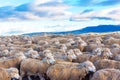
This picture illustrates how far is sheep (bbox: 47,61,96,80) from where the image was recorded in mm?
16094

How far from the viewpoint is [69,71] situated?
53.7 feet

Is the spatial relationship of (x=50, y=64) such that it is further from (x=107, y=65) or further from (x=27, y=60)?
(x=107, y=65)

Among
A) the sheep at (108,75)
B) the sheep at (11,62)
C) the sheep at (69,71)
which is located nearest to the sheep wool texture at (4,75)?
the sheep at (69,71)

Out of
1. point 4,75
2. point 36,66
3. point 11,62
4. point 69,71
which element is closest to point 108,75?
point 69,71

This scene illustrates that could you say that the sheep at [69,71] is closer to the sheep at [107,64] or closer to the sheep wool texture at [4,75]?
the sheep at [107,64]

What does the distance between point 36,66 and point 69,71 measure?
3.14m

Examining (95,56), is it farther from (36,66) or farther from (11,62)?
(11,62)

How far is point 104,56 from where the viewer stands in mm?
20391

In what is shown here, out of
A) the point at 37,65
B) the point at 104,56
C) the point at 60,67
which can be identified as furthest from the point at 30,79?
the point at 104,56

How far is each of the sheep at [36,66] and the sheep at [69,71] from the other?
1.94m

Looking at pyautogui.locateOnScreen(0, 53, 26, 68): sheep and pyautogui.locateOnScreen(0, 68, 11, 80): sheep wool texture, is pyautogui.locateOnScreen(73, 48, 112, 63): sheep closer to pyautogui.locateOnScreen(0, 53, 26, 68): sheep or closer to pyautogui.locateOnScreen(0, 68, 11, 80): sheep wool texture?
pyautogui.locateOnScreen(0, 53, 26, 68): sheep

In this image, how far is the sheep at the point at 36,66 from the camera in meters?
18.5

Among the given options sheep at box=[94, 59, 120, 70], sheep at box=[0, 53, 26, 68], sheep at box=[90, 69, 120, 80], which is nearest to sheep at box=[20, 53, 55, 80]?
sheep at box=[0, 53, 26, 68]

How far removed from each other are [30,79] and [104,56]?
186 inches
